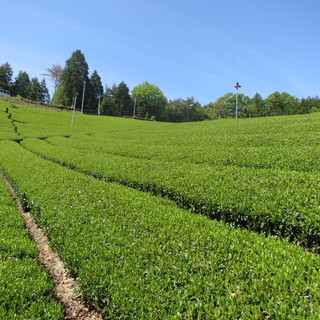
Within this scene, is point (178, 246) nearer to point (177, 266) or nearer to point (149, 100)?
point (177, 266)

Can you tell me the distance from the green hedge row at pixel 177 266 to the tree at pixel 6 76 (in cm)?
12080

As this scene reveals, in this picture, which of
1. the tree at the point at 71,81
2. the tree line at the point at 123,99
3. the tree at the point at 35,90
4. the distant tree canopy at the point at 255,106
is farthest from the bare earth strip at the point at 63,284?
the tree at the point at 35,90

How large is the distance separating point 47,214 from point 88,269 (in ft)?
11.2

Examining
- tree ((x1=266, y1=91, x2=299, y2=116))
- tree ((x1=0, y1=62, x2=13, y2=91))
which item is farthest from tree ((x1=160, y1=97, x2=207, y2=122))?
tree ((x1=0, y1=62, x2=13, y2=91))

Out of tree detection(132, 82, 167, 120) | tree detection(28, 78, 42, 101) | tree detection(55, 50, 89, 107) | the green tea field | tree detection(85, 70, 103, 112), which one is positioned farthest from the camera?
tree detection(132, 82, 167, 120)

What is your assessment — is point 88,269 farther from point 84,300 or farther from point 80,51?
point 80,51

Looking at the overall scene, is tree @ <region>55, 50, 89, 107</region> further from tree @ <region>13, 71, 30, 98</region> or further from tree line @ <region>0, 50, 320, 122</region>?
tree @ <region>13, 71, 30, 98</region>

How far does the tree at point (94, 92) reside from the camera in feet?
322

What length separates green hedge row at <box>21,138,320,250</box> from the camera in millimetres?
5332

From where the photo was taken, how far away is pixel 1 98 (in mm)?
72625

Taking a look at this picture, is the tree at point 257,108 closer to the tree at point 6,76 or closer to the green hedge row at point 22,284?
the green hedge row at point 22,284

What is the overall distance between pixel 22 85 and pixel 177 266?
426ft

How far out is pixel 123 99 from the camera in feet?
336

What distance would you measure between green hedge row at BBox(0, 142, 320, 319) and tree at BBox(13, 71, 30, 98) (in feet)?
397
